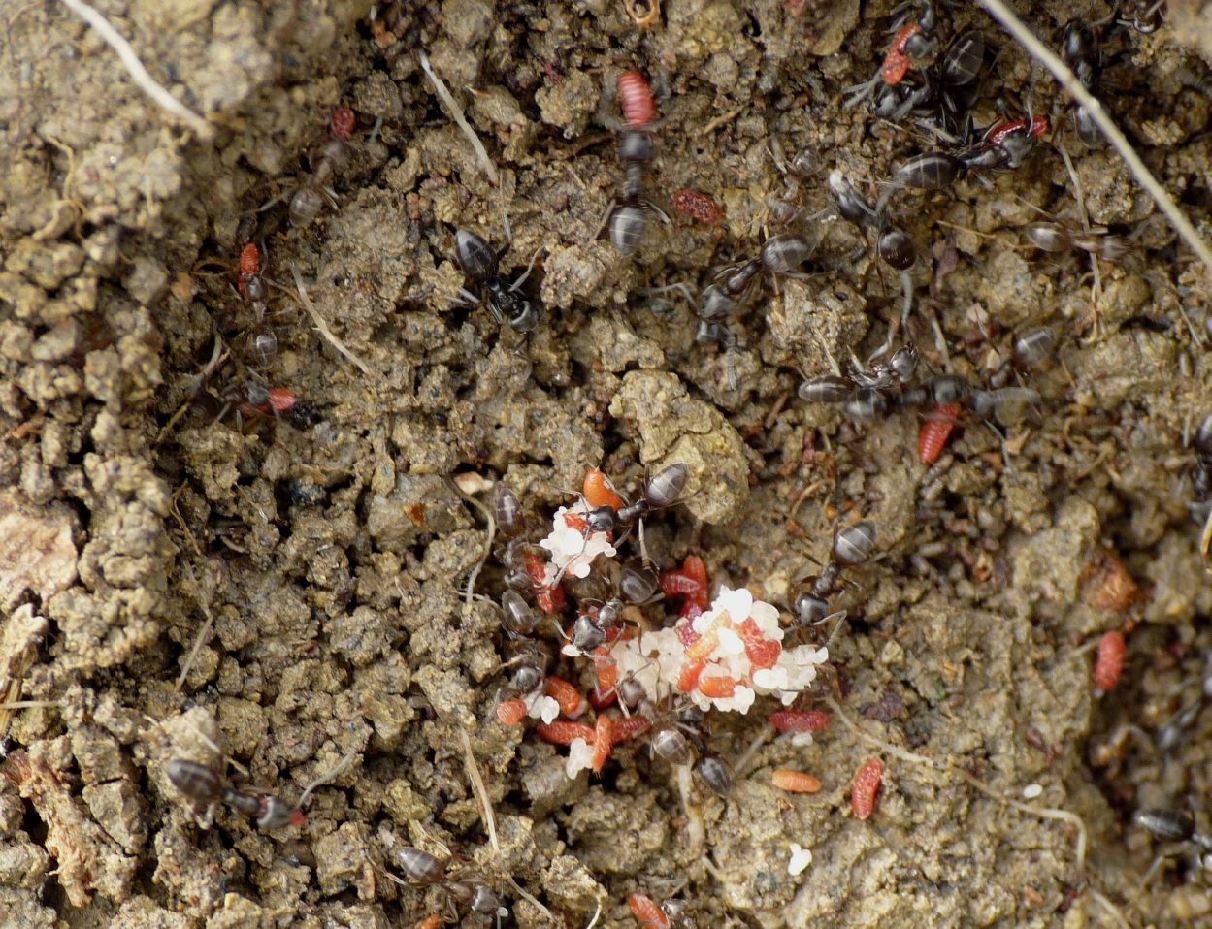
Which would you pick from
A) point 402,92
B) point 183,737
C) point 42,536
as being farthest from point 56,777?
point 402,92

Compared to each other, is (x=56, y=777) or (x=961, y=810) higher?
(x=56, y=777)

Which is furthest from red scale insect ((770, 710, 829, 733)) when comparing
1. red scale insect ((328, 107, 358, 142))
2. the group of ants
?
red scale insect ((328, 107, 358, 142))

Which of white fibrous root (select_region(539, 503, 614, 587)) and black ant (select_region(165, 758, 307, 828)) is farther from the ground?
white fibrous root (select_region(539, 503, 614, 587))

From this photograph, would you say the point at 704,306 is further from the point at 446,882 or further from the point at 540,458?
the point at 446,882

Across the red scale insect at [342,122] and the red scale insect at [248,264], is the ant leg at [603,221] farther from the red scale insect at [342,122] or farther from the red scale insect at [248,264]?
the red scale insect at [248,264]

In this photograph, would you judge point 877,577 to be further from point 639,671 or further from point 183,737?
point 183,737

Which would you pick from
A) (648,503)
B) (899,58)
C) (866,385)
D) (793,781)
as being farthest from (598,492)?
(899,58)

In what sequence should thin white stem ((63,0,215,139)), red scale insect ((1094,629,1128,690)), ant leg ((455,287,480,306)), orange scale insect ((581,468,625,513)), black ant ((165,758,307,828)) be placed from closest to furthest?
thin white stem ((63,0,215,139)) → black ant ((165,758,307,828)) → ant leg ((455,287,480,306)) → orange scale insect ((581,468,625,513)) → red scale insect ((1094,629,1128,690))

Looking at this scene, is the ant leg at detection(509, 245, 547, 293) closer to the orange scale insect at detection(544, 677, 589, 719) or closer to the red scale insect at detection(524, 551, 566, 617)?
the red scale insect at detection(524, 551, 566, 617)
